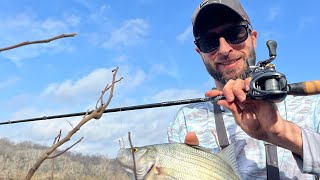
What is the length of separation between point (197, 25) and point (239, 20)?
1.47 feet

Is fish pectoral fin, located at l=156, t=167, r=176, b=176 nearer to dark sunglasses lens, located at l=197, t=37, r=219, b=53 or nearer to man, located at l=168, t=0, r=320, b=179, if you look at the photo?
man, located at l=168, t=0, r=320, b=179

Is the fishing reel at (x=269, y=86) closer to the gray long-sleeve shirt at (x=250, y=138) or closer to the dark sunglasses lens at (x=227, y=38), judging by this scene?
the gray long-sleeve shirt at (x=250, y=138)

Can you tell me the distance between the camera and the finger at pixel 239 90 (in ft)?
10.1

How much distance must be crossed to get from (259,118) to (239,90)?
25 centimetres

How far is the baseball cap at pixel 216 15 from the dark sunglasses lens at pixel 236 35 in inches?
5.8

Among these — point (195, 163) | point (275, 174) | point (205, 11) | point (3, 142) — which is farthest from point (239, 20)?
point (3, 142)

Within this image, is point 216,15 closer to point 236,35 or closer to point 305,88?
point 236,35

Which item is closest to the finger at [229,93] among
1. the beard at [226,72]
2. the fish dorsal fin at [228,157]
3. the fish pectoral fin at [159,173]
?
the fish dorsal fin at [228,157]

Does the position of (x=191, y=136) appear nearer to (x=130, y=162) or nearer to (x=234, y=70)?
(x=130, y=162)

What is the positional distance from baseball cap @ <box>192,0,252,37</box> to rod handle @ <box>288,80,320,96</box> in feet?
5.15

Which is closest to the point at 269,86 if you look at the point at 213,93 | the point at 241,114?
the point at 241,114

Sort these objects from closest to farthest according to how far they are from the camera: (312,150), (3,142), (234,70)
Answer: (312,150) → (234,70) → (3,142)

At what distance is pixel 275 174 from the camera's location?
381 centimetres

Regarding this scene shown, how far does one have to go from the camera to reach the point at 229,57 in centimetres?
461
